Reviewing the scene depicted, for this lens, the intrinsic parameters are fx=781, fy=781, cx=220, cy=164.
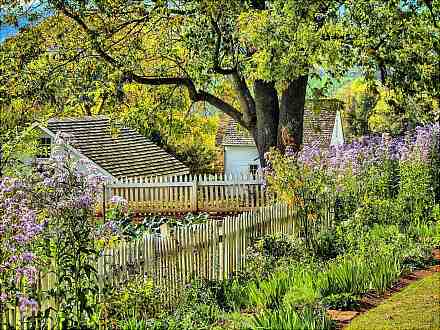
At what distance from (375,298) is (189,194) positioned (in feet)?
53.9

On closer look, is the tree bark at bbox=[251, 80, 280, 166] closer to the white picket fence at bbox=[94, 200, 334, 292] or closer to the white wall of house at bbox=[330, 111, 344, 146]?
the white picket fence at bbox=[94, 200, 334, 292]

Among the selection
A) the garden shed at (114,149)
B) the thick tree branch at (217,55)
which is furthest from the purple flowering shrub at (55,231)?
the garden shed at (114,149)

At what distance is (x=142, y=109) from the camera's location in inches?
842

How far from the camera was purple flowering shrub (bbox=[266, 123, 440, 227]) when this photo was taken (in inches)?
486

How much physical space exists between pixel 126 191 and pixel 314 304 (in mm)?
18372

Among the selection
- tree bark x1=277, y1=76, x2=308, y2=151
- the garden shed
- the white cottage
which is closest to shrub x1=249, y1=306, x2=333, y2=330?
tree bark x1=277, y1=76, x2=308, y2=151

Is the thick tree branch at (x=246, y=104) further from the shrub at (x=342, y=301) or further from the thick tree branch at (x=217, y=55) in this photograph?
the shrub at (x=342, y=301)

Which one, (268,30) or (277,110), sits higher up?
(268,30)

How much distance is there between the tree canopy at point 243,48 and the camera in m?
16.6

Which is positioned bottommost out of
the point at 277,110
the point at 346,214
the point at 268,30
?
the point at 346,214

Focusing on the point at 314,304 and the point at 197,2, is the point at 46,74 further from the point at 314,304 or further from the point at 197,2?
the point at 314,304

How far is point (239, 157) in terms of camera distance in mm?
45469

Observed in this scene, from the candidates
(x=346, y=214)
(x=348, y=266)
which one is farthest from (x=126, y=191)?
(x=348, y=266)

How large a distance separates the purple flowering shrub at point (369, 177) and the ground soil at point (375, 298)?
55.4 inches
